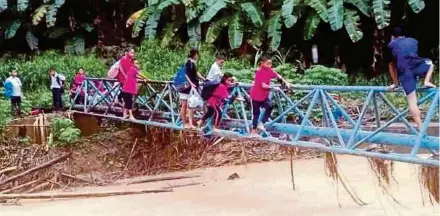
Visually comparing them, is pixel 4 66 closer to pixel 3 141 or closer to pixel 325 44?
pixel 3 141

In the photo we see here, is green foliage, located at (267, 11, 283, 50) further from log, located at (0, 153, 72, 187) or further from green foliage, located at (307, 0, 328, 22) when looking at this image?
log, located at (0, 153, 72, 187)

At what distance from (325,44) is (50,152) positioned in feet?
28.2

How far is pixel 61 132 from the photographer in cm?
1380

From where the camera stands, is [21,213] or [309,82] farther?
[309,82]

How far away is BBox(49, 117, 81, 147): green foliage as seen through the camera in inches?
543

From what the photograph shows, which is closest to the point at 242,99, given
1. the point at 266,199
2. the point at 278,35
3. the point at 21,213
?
the point at 266,199

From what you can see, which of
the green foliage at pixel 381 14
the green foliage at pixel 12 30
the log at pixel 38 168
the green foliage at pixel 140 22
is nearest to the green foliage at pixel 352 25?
the green foliage at pixel 381 14

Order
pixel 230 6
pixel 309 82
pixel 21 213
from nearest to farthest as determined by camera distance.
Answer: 1. pixel 21 213
2. pixel 309 82
3. pixel 230 6

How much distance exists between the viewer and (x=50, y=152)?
1371cm

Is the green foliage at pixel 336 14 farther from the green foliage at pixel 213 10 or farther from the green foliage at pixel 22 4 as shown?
the green foliage at pixel 22 4

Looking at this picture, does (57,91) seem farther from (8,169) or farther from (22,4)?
(22,4)

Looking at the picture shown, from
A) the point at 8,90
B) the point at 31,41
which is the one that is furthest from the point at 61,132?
the point at 31,41

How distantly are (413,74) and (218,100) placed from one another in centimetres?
374

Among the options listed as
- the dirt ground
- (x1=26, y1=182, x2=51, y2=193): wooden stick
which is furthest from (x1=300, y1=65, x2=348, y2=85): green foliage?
(x1=26, y1=182, x2=51, y2=193): wooden stick
